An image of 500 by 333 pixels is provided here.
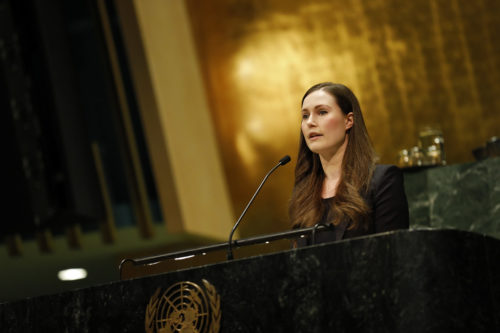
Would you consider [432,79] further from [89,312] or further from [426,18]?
[89,312]

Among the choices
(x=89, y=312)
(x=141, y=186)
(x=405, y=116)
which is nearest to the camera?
(x=89, y=312)

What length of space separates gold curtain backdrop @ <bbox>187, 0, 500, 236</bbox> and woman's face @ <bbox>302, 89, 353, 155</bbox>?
2.95 m

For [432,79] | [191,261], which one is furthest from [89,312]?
[432,79]

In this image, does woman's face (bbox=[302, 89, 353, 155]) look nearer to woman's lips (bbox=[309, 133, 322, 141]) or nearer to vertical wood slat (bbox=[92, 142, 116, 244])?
woman's lips (bbox=[309, 133, 322, 141])

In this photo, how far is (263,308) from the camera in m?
1.79

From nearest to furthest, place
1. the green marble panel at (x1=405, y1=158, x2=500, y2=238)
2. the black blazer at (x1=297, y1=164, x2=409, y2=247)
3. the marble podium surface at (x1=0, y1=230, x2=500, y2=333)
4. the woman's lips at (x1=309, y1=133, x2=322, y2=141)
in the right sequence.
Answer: the marble podium surface at (x1=0, y1=230, x2=500, y2=333) < the black blazer at (x1=297, y1=164, x2=409, y2=247) < the woman's lips at (x1=309, y1=133, x2=322, y2=141) < the green marble panel at (x1=405, y1=158, x2=500, y2=238)

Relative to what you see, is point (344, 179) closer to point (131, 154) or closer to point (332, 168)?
point (332, 168)

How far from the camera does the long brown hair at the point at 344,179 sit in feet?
7.58

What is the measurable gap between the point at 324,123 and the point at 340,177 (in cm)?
17

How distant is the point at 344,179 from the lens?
95.3 inches

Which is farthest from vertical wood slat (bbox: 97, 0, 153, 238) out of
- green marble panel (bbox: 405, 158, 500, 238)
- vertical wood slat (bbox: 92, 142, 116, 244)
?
green marble panel (bbox: 405, 158, 500, 238)

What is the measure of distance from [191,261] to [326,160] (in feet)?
2.23

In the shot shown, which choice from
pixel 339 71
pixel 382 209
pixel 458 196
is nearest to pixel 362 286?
pixel 382 209

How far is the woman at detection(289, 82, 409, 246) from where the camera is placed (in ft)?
7.58
